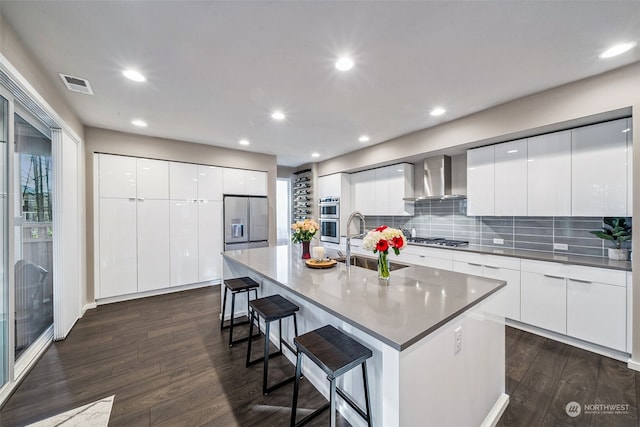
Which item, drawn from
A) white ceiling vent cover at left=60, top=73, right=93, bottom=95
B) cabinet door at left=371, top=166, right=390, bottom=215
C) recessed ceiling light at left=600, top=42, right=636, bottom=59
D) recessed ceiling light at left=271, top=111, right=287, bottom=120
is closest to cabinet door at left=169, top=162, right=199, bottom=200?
white ceiling vent cover at left=60, top=73, right=93, bottom=95

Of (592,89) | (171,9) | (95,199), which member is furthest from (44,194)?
(592,89)

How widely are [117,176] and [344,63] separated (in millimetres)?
3771

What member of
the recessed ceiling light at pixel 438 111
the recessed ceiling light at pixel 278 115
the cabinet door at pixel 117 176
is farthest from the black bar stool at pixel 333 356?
the cabinet door at pixel 117 176

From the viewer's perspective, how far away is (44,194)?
8.36ft

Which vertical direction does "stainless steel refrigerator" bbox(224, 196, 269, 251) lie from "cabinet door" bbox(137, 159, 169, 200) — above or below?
below

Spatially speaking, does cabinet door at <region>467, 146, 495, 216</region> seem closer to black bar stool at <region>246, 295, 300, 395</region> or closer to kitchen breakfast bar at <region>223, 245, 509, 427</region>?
kitchen breakfast bar at <region>223, 245, 509, 427</region>

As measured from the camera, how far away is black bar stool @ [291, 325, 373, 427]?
124 cm

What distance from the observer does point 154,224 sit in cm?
407

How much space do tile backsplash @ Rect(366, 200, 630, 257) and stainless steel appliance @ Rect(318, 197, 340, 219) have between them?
1.11 meters

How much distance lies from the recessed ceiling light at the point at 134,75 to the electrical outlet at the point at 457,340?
312cm

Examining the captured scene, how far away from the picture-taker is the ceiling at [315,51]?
5.08 feet

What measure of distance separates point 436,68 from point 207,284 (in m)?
4.69

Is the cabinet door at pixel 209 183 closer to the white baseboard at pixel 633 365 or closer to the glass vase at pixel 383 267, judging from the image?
the glass vase at pixel 383 267

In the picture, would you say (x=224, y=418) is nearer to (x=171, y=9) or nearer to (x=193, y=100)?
(x=171, y=9)
